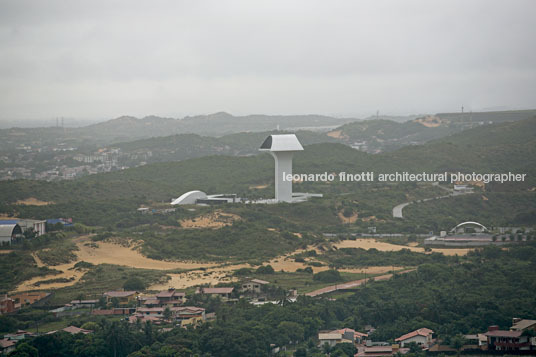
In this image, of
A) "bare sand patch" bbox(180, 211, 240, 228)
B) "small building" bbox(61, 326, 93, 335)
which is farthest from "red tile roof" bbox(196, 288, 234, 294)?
"bare sand patch" bbox(180, 211, 240, 228)

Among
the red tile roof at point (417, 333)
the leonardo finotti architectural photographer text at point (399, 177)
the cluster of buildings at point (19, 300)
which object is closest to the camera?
the red tile roof at point (417, 333)

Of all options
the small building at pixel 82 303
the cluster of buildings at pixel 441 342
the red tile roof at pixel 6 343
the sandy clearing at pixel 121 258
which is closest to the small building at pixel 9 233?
the sandy clearing at pixel 121 258

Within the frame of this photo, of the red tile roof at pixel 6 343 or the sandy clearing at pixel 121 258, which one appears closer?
the red tile roof at pixel 6 343

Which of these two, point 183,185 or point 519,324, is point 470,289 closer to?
point 519,324

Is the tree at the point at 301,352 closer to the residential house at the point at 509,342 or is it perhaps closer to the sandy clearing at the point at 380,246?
the residential house at the point at 509,342

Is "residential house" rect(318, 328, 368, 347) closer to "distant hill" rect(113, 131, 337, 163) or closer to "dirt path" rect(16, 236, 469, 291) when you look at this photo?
"dirt path" rect(16, 236, 469, 291)

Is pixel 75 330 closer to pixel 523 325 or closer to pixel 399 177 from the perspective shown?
pixel 523 325

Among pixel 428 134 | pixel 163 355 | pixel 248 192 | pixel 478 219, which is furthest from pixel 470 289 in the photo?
pixel 428 134
